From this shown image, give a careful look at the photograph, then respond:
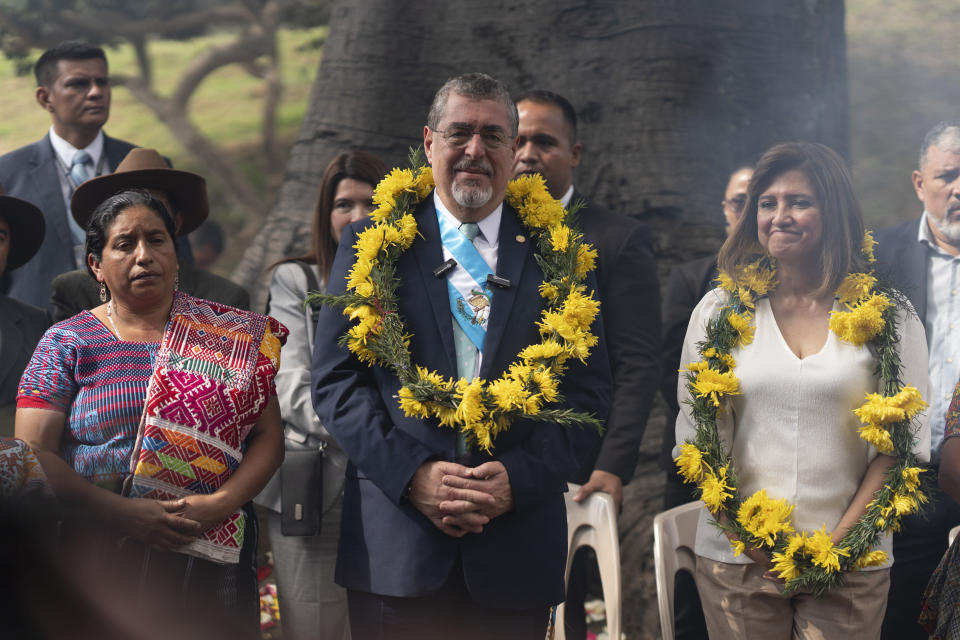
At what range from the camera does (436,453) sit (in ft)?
9.98

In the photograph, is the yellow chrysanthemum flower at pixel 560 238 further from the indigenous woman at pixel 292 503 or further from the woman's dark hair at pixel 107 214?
the woman's dark hair at pixel 107 214

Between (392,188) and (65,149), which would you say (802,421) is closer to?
(392,188)

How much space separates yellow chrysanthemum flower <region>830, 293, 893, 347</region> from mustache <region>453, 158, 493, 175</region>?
122cm

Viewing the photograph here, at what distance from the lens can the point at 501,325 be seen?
3.13 meters

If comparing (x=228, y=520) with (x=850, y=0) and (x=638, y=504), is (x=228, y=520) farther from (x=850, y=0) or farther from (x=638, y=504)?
(x=850, y=0)

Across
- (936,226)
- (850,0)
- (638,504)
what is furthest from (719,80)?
(850,0)

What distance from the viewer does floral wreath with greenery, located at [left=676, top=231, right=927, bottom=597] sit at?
314 centimetres

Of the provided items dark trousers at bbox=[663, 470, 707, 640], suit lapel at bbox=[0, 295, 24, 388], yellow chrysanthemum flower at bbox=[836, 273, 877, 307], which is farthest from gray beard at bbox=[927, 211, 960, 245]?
suit lapel at bbox=[0, 295, 24, 388]

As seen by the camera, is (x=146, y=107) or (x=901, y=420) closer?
(x=901, y=420)

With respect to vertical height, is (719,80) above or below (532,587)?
above

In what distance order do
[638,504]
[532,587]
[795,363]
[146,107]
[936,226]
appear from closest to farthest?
[532,587], [795,363], [936,226], [638,504], [146,107]

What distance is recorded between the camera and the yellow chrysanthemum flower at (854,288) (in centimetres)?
333

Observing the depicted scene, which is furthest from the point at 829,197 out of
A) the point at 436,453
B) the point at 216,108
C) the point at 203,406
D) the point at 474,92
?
the point at 216,108

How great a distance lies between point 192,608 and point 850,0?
12.9 meters
